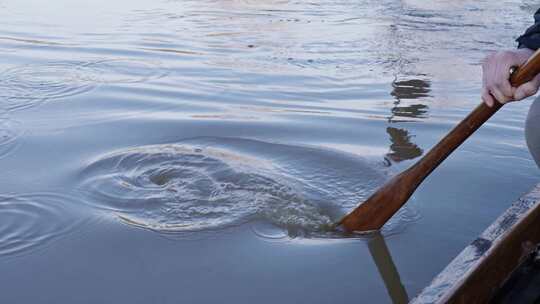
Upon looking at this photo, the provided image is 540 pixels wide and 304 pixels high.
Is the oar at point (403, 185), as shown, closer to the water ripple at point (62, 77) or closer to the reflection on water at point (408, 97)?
the reflection on water at point (408, 97)

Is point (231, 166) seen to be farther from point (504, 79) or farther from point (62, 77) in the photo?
point (62, 77)

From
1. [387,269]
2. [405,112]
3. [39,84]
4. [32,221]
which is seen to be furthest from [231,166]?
[39,84]

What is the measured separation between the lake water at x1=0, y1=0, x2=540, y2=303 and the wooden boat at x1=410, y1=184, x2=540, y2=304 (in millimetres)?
471

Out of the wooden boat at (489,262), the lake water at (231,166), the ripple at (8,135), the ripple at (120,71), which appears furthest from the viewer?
the ripple at (120,71)

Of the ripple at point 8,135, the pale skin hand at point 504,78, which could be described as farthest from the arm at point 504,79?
the ripple at point 8,135

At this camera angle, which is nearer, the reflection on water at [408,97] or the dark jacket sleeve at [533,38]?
the dark jacket sleeve at [533,38]

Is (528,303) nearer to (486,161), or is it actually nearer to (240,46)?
(486,161)

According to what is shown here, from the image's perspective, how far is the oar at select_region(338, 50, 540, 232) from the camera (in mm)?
2227

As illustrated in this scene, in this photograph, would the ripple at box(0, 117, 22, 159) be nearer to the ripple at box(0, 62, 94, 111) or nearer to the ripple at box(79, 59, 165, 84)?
the ripple at box(0, 62, 94, 111)

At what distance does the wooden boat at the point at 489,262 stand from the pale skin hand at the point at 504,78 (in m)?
0.33

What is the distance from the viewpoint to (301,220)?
108 inches

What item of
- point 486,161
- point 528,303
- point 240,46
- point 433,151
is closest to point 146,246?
point 433,151

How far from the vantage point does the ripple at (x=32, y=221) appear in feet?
8.29

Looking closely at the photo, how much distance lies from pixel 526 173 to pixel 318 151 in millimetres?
1065
